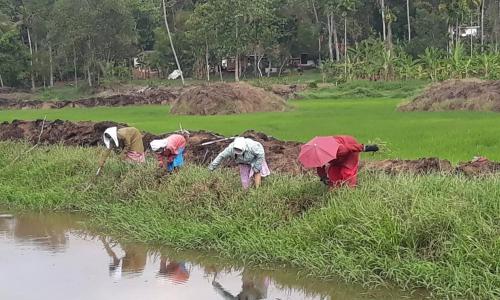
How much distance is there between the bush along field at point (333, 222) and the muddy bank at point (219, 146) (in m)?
1.23

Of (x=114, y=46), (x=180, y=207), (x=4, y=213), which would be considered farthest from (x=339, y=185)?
(x=114, y=46)

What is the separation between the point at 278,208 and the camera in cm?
732

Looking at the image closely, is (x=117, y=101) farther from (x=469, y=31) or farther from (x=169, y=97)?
(x=469, y=31)

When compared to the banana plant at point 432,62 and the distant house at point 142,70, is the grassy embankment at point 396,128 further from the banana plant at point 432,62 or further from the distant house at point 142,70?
the distant house at point 142,70

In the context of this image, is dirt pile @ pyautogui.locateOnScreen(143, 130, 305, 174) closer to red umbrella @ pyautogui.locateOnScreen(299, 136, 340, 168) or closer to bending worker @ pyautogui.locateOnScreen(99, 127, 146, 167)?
bending worker @ pyautogui.locateOnScreen(99, 127, 146, 167)

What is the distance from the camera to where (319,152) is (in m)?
6.60

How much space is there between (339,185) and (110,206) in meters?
3.82

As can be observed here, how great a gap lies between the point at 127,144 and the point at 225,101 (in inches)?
534

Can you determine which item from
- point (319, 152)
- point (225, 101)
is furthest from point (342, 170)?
point (225, 101)

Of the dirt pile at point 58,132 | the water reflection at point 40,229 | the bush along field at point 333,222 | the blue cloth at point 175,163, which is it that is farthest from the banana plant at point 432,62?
the water reflection at point 40,229

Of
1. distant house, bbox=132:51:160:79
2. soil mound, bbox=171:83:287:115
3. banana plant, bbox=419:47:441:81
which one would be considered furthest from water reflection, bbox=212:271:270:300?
distant house, bbox=132:51:160:79

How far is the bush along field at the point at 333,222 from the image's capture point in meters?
5.66

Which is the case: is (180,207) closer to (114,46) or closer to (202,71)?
(114,46)

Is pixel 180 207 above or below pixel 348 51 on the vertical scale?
below
